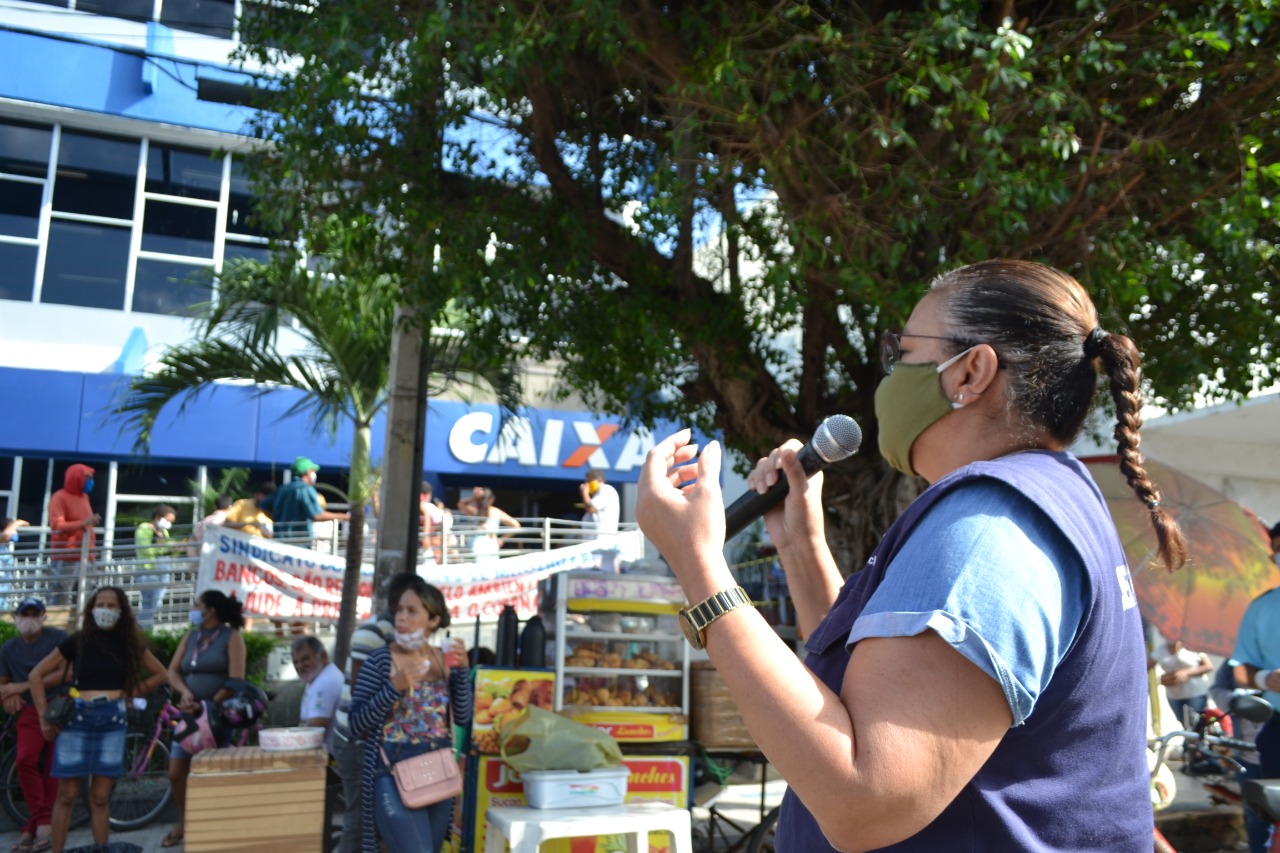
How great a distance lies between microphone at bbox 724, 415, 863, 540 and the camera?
2041 mm

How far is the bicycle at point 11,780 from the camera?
8.60 m

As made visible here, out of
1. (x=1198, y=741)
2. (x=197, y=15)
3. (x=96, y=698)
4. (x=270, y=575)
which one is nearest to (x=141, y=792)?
(x=96, y=698)

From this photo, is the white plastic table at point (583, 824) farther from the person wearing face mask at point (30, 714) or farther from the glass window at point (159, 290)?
the glass window at point (159, 290)

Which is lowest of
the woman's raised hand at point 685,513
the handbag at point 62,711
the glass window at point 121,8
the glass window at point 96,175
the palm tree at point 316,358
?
the handbag at point 62,711

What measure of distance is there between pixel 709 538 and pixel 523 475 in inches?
767

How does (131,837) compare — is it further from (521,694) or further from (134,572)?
(521,694)

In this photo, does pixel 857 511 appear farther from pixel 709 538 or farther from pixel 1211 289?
pixel 709 538

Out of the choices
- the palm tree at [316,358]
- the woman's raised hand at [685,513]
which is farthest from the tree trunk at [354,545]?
the woman's raised hand at [685,513]

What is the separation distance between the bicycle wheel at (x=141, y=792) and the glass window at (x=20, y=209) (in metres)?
12.8

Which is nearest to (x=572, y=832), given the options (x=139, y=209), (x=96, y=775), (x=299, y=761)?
(x=299, y=761)

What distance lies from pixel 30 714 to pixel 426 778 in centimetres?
438

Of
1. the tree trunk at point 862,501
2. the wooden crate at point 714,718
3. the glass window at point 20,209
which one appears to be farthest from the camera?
the glass window at point 20,209

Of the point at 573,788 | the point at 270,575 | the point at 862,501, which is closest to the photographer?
the point at 573,788

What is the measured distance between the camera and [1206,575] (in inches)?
261
